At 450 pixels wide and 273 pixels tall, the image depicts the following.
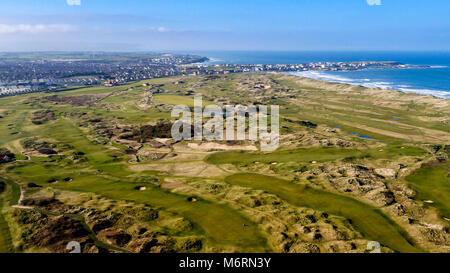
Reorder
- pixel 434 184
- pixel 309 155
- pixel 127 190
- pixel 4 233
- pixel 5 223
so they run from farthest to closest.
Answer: pixel 309 155 < pixel 127 190 < pixel 434 184 < pixel 5 223 < pixel 4 233

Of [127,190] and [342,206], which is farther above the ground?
[342,206]

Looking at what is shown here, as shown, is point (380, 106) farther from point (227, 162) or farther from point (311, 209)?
point (311, 209)

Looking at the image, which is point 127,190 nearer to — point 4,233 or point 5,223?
point 5,223

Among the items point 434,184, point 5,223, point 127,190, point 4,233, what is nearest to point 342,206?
point 434,184

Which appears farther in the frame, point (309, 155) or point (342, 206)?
point (309, 155)

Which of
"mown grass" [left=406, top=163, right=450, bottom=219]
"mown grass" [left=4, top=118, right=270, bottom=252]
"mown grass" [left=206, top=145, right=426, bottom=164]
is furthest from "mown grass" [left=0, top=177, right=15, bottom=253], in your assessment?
"mown grass" [left=406, top=163, right=450, bottom=219]

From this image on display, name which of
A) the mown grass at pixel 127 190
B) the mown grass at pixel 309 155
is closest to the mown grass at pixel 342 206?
the mown grass at pixel 127 190

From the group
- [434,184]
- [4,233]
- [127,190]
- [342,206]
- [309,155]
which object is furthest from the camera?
[309,155]
